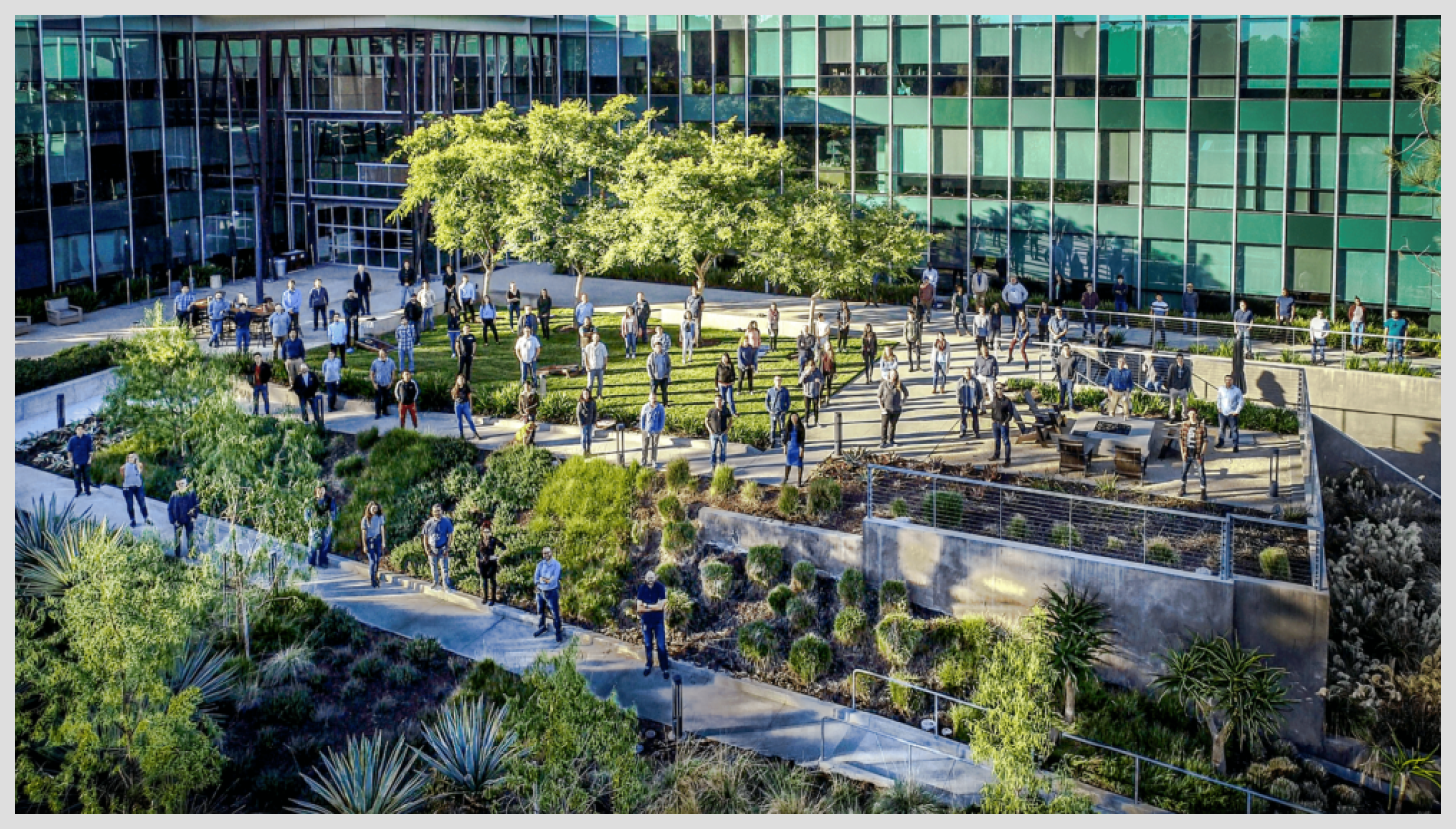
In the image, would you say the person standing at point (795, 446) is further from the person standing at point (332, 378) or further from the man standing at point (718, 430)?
the person standing at point (332, 378)

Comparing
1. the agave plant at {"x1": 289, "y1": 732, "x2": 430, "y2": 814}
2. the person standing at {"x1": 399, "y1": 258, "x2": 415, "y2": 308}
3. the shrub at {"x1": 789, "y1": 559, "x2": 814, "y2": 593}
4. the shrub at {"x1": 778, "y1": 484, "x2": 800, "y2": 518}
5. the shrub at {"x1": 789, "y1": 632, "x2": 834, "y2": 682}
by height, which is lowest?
the agave plant at {"x1": 289, "y1": 732, "x2": 430, "y2": 814}

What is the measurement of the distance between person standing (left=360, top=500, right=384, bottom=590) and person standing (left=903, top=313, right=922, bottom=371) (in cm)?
1161

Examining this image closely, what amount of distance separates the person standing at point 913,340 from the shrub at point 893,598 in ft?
31.2

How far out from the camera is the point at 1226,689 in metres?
20.3

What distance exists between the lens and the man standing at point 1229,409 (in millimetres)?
26547

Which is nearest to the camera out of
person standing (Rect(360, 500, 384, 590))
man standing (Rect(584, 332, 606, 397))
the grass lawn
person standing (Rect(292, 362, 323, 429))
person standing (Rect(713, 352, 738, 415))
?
person standing (Rect(360, 500, 384, 590))

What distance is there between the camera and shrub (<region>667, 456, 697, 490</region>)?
25984mm

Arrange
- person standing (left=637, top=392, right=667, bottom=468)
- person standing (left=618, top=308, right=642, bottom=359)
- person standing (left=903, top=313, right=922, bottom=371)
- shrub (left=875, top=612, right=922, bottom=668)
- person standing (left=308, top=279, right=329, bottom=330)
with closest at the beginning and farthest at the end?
shrub (left=875, top=612, right=922, bottom=668)
person standing (left=637, top=392, right=667, bottom=468)
person standing (left=903, top=313, right=922, bottom=371)
person standing (left=618, top=308, right=642, bottom=359)
person standing (left=308, top=279, right=329, bottom=330)

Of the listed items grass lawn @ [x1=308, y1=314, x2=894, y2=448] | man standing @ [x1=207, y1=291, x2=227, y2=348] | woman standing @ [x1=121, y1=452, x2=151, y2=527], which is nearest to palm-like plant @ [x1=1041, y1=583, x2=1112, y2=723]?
grass lawn @ [x1=308, y1=314, x2=894, y2=448]

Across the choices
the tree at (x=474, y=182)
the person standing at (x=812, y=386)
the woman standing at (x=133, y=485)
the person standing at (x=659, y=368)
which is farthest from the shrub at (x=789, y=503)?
the tree at (x=474, y=182)

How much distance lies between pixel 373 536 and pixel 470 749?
626 cm

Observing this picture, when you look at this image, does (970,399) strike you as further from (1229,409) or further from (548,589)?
(548,589)

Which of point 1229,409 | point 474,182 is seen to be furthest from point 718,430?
point 474,182

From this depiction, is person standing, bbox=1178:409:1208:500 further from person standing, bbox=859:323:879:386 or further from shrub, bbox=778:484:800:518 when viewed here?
person standing, bbox=859:323:879:386
